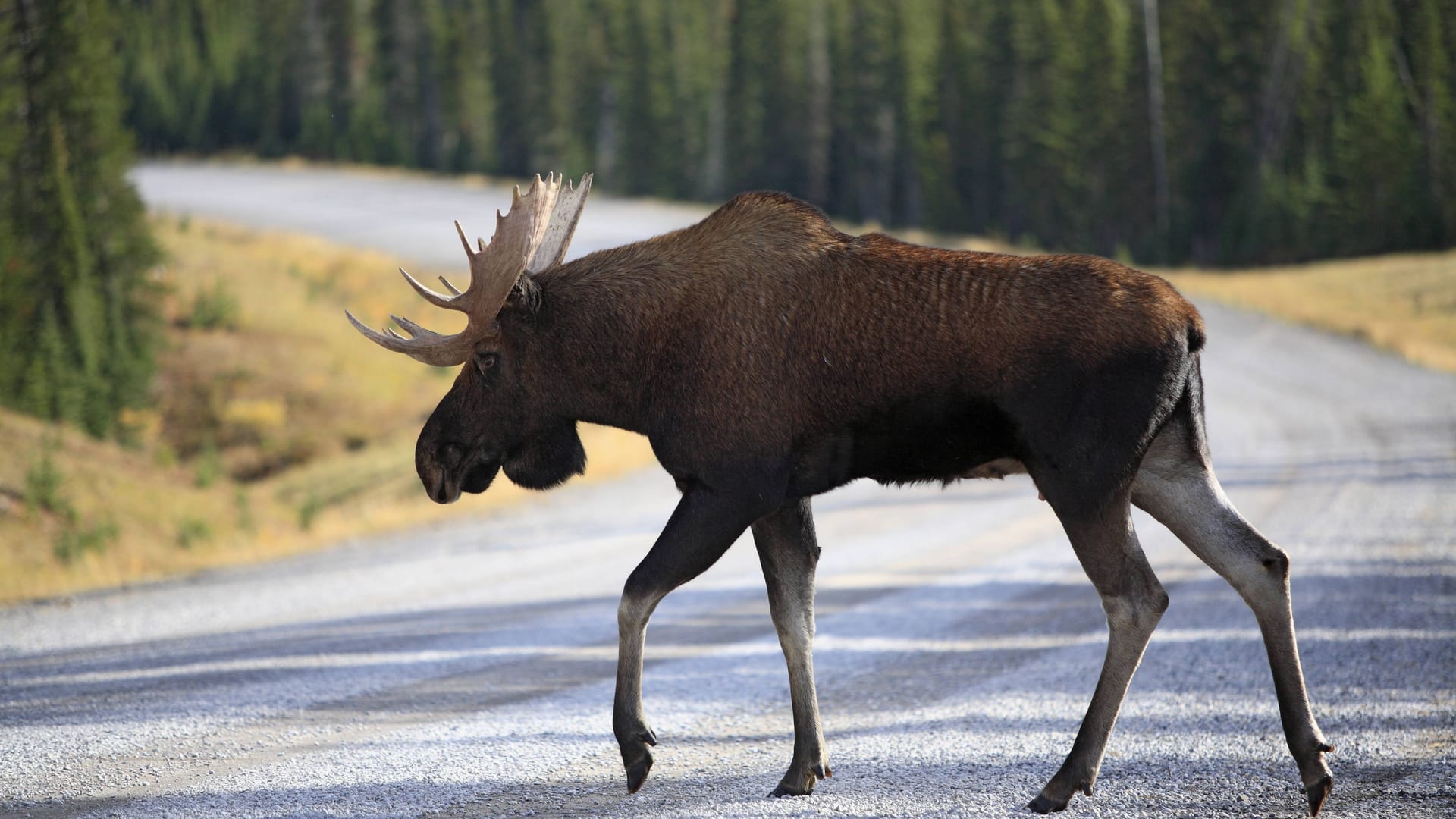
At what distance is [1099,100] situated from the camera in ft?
191

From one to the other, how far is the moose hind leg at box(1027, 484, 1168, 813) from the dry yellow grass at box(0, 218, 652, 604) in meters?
9.54

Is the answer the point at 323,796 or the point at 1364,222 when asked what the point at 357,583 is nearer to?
the point at 323,796

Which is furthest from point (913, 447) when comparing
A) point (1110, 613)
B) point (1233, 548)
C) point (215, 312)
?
point (215, 312)

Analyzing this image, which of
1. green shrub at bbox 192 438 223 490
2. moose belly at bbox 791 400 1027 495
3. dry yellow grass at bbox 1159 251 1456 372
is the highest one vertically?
moose belly at bbox 791 400 1027 495

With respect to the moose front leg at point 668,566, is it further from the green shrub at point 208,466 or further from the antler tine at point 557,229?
the green shrub at point 208,466

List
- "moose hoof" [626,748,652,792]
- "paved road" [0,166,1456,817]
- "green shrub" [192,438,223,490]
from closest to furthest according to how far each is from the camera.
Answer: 1. "moose hoof" [626,748,652,792]
2. "paved road" [0,166,1456,817]
3. "green shrub" [192,438,223,490]

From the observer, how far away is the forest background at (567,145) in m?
20.5

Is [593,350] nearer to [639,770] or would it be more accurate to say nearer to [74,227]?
[639,770]

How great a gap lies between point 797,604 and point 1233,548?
5.26ft

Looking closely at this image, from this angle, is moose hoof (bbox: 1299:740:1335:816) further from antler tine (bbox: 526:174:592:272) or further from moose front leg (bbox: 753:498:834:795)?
antler tine (bbox: 526:174:592:272)

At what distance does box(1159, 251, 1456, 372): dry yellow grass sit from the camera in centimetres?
3003

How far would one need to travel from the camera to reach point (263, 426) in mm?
22703

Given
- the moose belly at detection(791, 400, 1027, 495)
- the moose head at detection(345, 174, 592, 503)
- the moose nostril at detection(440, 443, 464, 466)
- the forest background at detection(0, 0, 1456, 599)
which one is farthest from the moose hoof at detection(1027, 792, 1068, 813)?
the forest background at detection(0, 0, 1456, 599)

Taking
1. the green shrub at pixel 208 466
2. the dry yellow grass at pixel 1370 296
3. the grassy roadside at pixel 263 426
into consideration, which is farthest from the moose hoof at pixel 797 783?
the dry yellow grass at pixel 1370 296
